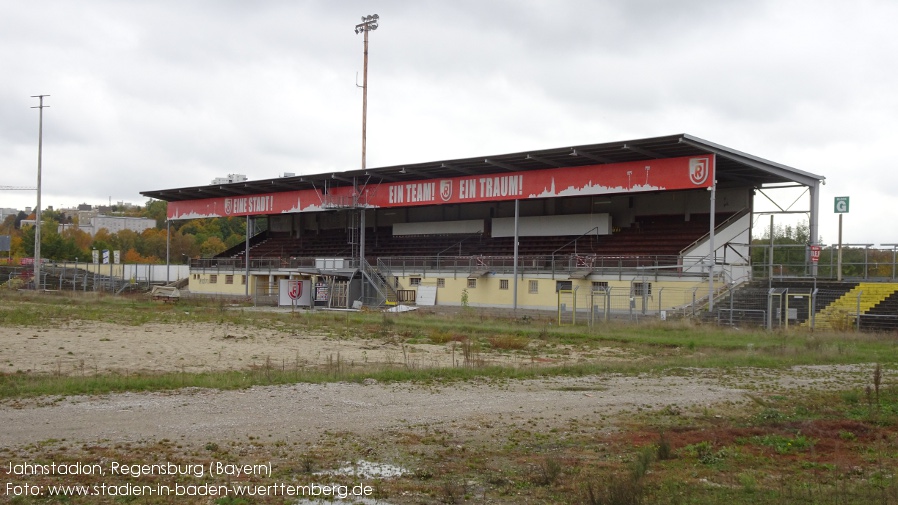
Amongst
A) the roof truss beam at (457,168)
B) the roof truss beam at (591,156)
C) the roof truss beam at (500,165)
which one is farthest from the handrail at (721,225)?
the roof truss beam at (457,168)

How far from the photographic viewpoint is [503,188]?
49.8 m

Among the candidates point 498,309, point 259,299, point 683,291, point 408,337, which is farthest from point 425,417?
point 259,299

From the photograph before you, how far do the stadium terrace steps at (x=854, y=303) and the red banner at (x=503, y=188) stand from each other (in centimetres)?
861

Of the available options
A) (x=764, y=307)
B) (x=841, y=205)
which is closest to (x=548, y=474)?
(x=764, y=307)

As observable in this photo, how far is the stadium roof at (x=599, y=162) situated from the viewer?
132 feet

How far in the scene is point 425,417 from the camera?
513 inches

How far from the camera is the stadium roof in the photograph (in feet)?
132

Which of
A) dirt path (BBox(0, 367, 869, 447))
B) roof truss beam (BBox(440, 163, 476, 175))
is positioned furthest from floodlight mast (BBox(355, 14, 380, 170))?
dirt path (BBox(0, 367, 869, 447))

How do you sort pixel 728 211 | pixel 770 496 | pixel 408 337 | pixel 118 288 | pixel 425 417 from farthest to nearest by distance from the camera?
pixel 118 288 → pixel 728 211 → pixel 408 337 → pixel 425 417 → pixel 770 496

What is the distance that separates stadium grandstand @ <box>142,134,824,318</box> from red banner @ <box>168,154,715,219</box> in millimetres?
77

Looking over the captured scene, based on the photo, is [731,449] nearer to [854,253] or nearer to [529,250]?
[854,253]

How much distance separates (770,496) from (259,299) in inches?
2065

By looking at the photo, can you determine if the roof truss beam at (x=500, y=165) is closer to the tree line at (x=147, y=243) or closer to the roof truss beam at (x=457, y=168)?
the roof truss beam at (x=457, y=168)

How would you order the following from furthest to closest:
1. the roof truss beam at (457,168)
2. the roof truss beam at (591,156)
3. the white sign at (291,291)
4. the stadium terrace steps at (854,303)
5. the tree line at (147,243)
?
the tree line at (147,243), the white sign at (291,291), the roof truss beam at (457,168), the roof truss beam at (591,156), the stadium terrace steps at (854,303)
